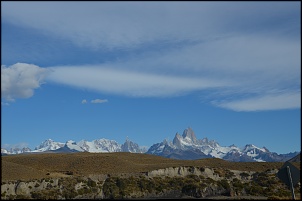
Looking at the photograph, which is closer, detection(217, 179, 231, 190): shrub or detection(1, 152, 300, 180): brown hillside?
detection(217, 179, 231, 190): shrub

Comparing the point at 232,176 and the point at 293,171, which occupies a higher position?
the point at 293,171

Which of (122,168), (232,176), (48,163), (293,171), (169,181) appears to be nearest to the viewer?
(293,171)

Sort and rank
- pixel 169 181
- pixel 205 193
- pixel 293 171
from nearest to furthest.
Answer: pixel 293 171
pixel 205 193
pixel 169 181

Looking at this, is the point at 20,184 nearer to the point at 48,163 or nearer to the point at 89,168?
the point at 89,168

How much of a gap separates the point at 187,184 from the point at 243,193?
27.4 ft

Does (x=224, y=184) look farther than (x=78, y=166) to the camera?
No

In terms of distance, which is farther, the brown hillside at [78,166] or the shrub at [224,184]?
the brown hillside at [78,166]

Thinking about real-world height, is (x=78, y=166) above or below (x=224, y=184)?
above

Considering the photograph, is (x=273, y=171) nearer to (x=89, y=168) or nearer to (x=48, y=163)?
(x=89, y=168)

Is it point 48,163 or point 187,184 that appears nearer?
point 187,184

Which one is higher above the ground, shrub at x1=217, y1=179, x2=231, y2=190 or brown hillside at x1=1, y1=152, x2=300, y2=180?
brown hillside at x1=1, y1=152, x2=300, y2=180

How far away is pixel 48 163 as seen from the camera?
293 feet

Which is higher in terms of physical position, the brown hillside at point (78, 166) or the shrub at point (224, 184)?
the brown hillside at point (78, 166)

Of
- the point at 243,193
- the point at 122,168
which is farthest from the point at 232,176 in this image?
the point at 122,168
